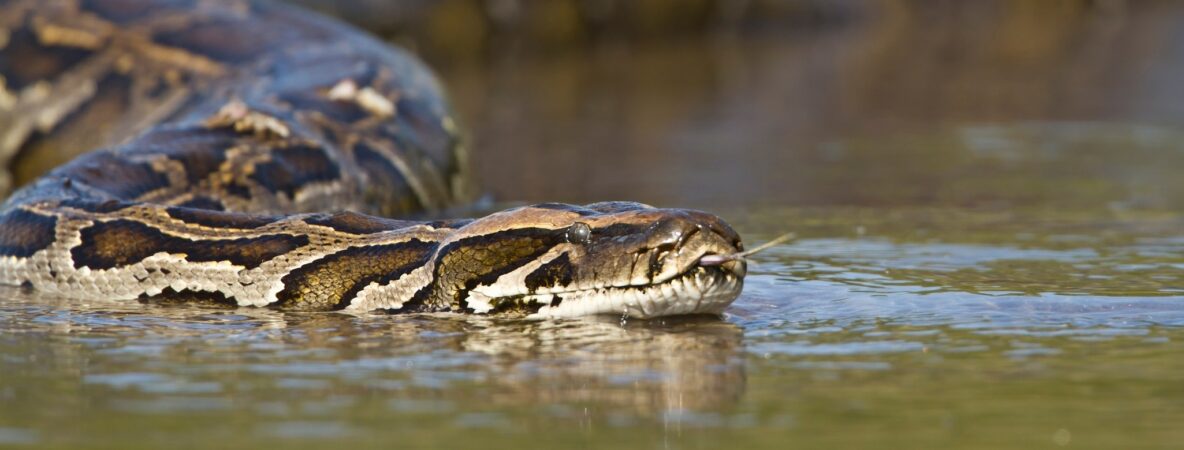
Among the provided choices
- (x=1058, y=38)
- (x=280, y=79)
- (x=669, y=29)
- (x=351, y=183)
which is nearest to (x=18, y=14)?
(x=280, y=79)

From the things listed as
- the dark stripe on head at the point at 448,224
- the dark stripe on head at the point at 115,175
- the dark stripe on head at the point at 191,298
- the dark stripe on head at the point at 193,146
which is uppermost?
the dark stripe on head at the point at 193,146

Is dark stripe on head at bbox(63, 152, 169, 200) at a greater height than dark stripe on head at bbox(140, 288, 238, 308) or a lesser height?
greater

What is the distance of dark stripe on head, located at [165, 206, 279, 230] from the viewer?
687cm

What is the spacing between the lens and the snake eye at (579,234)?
6.16 metres

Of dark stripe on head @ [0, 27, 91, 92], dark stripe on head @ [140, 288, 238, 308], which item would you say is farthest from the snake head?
dark stripe on head @ [0, 27, 91, 92]

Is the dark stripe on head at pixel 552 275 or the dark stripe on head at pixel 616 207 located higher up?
the dark stripe on head at pixel 616 207

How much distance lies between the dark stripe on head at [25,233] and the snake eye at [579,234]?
2.31 metres

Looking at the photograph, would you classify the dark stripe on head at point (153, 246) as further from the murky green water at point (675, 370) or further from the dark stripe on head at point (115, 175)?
the dark stripe on head at point (115, 175)

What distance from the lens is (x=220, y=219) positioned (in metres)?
6.94

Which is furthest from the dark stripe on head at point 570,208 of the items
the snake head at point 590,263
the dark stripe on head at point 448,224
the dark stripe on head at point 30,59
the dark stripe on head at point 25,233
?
the dark stripe on head at point 30,59

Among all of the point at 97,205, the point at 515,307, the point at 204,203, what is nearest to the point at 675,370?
the point at 515,307

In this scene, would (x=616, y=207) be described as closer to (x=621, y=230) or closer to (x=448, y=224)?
(x=621, y=230)

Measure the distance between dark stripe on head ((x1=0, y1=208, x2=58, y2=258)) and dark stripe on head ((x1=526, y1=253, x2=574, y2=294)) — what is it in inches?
85.9

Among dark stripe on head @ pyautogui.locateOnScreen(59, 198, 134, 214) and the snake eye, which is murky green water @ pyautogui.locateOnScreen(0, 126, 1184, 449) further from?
dark stripe on head @ pyautogui.locateOnScreen(59, 198, 134, 214)
